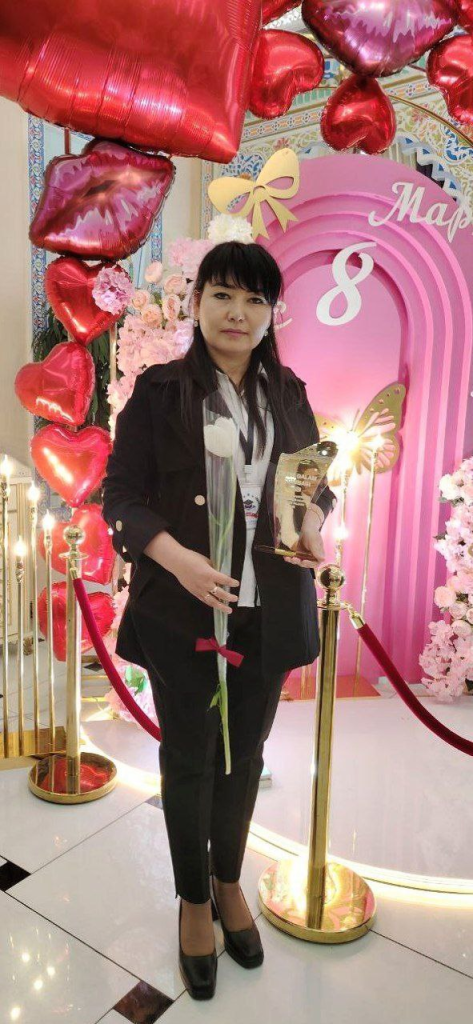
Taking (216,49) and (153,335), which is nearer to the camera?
(216,49)

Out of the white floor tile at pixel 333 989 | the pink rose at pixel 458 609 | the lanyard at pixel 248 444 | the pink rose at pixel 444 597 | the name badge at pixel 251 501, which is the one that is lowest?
the white floor tile at pixel 333 989

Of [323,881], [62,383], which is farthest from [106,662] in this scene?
[62,383]

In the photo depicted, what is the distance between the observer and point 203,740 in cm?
140

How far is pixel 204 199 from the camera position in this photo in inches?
210

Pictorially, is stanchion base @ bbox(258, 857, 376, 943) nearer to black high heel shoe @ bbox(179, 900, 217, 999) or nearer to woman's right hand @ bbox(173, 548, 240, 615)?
black high heel shoe @ bbox(179, 900, 217, 999)

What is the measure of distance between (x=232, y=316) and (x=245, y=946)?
134cm

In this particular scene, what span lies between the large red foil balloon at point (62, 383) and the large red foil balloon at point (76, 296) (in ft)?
0.24

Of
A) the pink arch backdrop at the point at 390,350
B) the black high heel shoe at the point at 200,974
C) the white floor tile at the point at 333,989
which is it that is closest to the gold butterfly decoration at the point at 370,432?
the pink arch backdrop at the point at 390,350

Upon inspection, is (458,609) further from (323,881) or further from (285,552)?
(285,552)

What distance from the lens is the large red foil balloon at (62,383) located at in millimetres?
2455

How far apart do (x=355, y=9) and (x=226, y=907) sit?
240 cm

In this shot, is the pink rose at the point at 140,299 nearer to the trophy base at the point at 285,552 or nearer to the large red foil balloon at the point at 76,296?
the large red foil balloon at the point at 76,296

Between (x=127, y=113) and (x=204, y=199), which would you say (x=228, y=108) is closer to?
(x=127, y=113)

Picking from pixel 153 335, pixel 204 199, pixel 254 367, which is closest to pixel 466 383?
pixel 153 335
